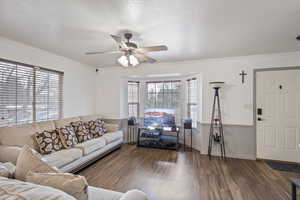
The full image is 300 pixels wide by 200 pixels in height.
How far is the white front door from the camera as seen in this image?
3238 millimetres

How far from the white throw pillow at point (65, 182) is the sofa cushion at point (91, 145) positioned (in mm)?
2055

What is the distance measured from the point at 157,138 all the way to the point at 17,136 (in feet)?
10.6

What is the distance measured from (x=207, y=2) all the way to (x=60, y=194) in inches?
83.2

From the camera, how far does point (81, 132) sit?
3189 mm

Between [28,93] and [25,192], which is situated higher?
[28,93]

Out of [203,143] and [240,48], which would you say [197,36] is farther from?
[203,143]

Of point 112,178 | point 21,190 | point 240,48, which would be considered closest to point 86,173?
point 112,178

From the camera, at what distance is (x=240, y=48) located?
3.04m

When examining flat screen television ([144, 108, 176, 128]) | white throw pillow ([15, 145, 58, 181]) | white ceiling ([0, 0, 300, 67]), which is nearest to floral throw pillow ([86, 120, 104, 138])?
flat screen television ([144, 108, 176, 128])

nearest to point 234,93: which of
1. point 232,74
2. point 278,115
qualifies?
point 232,74

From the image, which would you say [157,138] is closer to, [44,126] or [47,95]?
[44,126]

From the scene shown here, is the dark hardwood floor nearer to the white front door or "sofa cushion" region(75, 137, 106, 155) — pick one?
"sofa cushion" region(75, 137, 106, 155)

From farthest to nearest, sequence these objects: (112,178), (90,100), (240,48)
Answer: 1. (90,100)
2. (240,48)
3. (112,178)

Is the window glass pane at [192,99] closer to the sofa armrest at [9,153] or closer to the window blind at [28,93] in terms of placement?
the window blind at [28,93]
